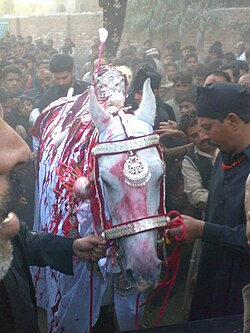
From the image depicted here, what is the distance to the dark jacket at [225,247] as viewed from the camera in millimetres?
2797

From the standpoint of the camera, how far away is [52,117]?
4.55 m

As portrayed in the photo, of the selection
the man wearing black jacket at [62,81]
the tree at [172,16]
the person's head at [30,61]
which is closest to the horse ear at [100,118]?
the man wearing black jacket at [62,81]

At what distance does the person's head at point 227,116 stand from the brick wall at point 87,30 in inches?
588

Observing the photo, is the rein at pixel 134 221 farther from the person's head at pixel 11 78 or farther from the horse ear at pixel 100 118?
the person's head at pixel 11 78

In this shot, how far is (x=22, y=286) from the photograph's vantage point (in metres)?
2.12

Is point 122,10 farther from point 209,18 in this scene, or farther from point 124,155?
point 209,18

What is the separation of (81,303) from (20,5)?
1346 inches

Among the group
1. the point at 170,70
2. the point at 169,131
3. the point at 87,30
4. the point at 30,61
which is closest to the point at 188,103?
the point at 169,131

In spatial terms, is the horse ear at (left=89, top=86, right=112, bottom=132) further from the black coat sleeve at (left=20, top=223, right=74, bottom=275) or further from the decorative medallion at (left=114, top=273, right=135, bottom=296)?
the decorative medallion at (left=114, top=273, right=135, bottom=296)

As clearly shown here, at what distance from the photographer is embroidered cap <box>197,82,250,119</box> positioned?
113 inches

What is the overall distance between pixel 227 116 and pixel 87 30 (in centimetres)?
2060

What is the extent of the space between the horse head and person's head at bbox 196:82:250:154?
1.09ft

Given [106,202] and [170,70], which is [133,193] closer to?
[106,202]

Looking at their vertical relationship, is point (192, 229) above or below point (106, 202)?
below
